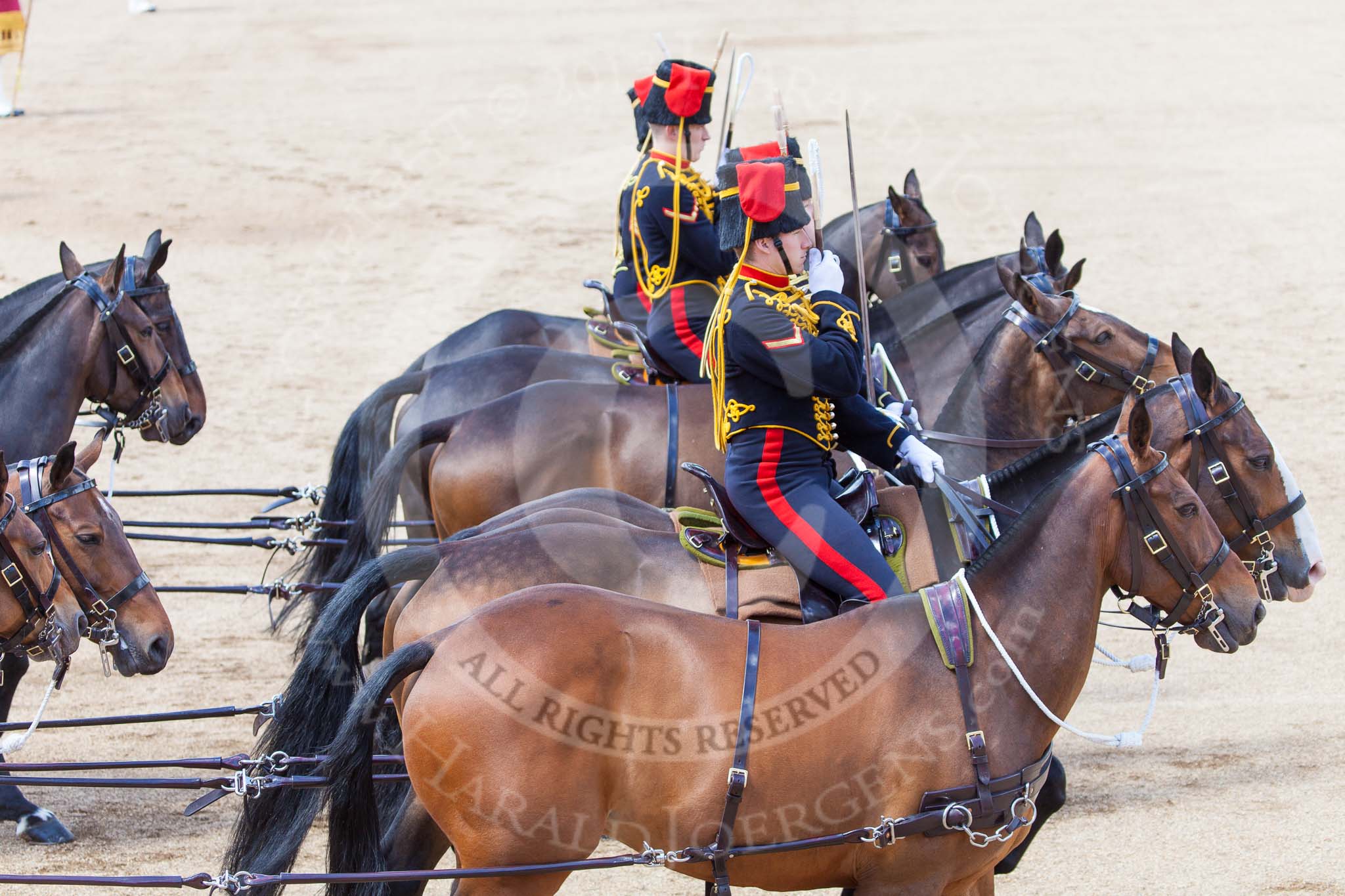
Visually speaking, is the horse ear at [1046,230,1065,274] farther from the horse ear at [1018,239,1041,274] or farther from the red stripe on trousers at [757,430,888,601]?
the red stripe on trousers at [757,430,888,601]

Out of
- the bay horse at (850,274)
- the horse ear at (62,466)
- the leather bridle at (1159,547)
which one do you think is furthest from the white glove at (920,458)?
the bay horse at (850,274)

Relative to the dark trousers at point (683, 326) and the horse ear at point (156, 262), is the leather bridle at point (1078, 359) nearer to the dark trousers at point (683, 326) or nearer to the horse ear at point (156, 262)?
the dark trousers at point (683, 326)

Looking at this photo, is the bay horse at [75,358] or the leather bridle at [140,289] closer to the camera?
the bay horse at [75,358]

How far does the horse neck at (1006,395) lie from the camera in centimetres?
658

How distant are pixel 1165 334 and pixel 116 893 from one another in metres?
10.9

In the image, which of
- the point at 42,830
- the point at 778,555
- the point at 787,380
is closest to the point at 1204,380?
the point at 787,380

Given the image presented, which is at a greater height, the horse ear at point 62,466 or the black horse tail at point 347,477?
the horse ear at point 62,466

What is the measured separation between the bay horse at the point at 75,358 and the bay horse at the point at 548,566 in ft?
8.11

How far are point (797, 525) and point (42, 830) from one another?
3.53 metres

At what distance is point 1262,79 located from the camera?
22672mm

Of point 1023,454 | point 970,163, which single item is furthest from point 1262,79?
point 1023,454

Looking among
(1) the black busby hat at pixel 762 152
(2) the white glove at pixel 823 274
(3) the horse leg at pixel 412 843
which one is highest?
(1) the black busby hat at pixel 762 152

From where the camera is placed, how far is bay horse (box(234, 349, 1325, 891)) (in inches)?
184

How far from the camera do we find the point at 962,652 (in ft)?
13.6
